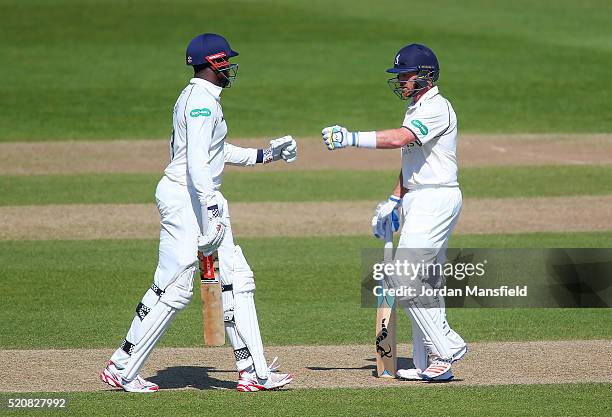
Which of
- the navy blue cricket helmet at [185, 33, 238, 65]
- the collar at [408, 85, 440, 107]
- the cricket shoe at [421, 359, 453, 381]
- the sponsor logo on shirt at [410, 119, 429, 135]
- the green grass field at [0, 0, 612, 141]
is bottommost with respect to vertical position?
the cricket shoe at [421, 359, 453, 381]

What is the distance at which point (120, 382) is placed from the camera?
713cm

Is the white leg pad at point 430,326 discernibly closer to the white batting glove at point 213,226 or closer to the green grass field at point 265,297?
the green grass field at point 265,297

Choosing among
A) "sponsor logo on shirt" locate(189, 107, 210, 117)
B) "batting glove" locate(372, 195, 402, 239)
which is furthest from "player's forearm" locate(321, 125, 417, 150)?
"sponsor logo on shirt" locate(189, 107, 210, 117)

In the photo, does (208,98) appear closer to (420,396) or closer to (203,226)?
(203,226)

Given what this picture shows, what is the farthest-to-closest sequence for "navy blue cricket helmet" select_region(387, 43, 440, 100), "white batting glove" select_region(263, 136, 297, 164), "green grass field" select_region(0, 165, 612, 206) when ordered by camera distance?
"green grass field" select_region(0, 165, 612, 206), "white batting glove" select_region(263, 136, 297, 164), "navy blue cricket helmet" select_region(387, 43, 440, 100)

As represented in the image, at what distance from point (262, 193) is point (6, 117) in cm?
657

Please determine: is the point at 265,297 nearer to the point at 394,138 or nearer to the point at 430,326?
the point at 430,326

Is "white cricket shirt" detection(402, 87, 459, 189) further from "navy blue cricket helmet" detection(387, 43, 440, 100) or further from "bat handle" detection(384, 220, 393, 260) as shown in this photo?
"bat handle" detection(384, 220, 393, 260)

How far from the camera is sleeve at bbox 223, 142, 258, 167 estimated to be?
7.74 m

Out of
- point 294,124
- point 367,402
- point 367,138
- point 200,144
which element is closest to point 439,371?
point 367,402

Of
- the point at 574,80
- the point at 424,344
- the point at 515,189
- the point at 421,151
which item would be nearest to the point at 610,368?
the point at 424,344

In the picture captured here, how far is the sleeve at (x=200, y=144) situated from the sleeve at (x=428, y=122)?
1.28 m

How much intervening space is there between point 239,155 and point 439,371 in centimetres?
195

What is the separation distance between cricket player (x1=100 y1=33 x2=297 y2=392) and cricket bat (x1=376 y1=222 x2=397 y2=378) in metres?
0.70
